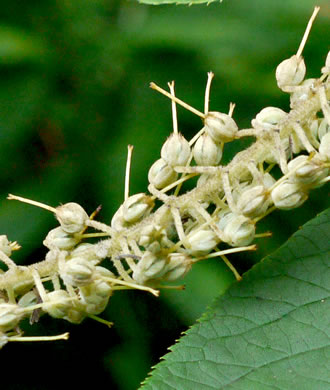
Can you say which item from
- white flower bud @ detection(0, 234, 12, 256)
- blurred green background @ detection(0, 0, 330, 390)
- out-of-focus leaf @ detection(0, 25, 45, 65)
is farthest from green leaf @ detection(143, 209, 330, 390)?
out-of-focus leaf @ detection(0, 25, 45, 65)

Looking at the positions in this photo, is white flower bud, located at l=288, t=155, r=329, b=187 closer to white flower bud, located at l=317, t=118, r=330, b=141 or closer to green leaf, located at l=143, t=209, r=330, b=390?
white flower bud, located at l=317, t=118, r=330, b=141

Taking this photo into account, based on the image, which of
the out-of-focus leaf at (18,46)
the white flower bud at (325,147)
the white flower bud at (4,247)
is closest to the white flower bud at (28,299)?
the white flower bud at (4,247)

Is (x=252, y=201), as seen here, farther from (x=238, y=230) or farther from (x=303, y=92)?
(x=303, y=92)

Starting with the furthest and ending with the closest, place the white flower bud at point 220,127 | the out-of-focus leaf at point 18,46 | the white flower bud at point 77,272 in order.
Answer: the out-of-focus leaf at point 18,46 < the white flower bud at point 220,127 < the white flower bud at point 77,272

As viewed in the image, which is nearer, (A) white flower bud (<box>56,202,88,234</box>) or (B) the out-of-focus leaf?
(A) white flower bud (<box>56,202,88,234</box>)

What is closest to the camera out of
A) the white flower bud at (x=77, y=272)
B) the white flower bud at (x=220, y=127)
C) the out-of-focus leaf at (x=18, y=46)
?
the white flower bud at (x=77, y=272)

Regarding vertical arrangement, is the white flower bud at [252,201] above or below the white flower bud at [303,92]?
below

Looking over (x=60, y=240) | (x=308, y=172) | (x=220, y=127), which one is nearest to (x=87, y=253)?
(x=60, y=240)

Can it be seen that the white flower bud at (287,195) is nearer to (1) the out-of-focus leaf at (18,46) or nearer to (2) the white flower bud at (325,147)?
(2) the white flower bud at (325,147)
